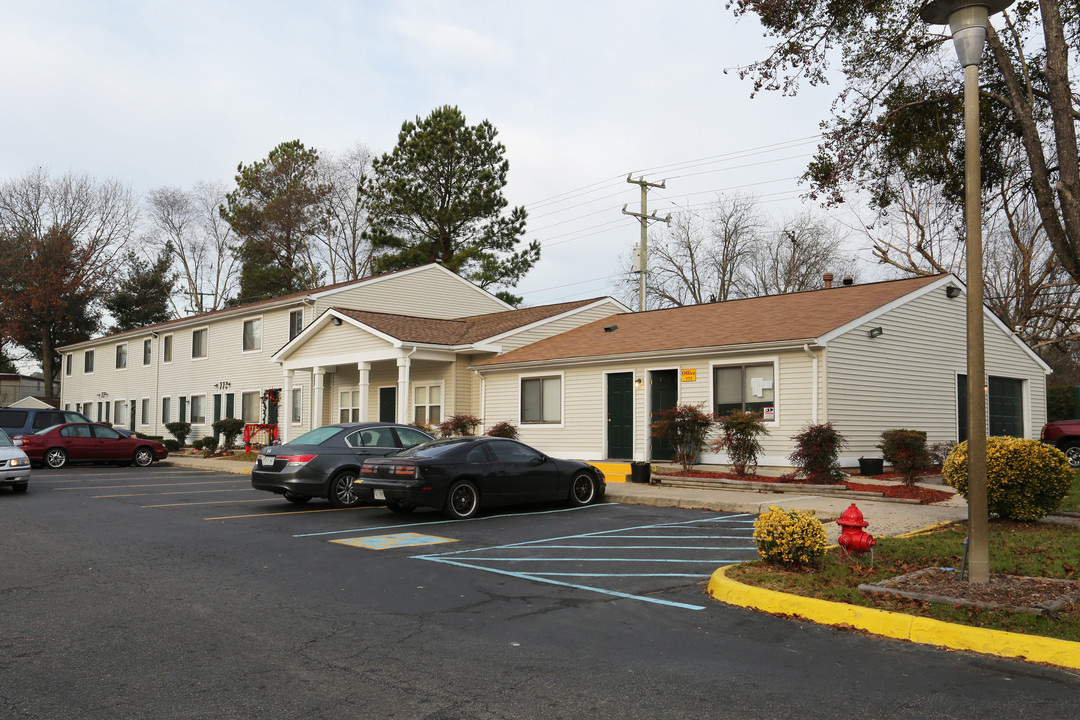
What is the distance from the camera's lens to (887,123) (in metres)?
16.4

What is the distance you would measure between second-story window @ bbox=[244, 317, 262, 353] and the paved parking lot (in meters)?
16.4

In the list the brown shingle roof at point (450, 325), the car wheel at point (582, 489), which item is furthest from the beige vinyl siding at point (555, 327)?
the car wheel at point (582, 489)

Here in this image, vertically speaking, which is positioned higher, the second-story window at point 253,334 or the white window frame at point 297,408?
the second-story window at point 253,334

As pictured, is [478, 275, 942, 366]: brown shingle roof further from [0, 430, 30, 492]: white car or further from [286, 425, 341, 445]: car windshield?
[0, 430, 30, 492]: white car

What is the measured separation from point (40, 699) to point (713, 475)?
14.4m

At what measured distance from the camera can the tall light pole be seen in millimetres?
6828

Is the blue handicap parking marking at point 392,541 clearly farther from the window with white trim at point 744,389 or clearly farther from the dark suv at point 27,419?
the dark suv at point 27,419

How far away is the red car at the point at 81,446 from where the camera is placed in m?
24.7

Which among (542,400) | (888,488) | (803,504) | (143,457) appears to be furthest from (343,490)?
(143,457)

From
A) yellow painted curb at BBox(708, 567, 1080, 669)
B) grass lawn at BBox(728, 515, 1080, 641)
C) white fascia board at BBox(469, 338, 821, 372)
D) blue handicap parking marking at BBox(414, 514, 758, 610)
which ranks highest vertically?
white fascia board at BBox(469, 338, 821, 372)

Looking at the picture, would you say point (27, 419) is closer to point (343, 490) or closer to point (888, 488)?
point (343, 490)

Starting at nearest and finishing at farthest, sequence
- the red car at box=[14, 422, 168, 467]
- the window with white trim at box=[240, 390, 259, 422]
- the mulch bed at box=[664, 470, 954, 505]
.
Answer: the mulch bed at box=[664, 470, 954, 505] < the red car at box=[14, 422, 168, 467] < the window with white trim at box=[240, 390, 259, 422]

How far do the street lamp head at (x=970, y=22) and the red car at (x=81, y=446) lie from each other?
25.7 m

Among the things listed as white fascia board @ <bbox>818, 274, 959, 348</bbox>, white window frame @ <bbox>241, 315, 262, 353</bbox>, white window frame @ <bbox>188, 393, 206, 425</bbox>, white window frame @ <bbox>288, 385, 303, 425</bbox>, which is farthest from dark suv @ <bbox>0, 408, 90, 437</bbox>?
white fascia board @ <bbox>818, 274, 959, 348</bbox>
